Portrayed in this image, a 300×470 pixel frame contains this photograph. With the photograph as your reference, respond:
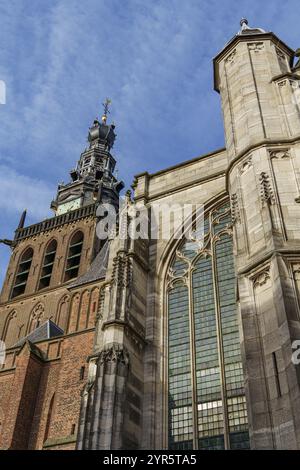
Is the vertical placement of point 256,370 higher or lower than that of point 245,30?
lower

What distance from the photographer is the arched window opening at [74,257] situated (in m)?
36.0

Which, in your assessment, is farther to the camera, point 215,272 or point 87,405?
point 215,272

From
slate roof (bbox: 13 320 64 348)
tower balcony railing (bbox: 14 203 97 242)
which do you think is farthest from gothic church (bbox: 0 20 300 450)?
tower balcony railing (bbox: 14 203 97 242)

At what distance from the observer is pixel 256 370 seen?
25.2ft

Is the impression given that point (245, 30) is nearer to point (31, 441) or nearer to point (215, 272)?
point (215, 272)

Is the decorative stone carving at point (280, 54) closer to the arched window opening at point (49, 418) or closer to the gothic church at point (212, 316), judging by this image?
the gothic church at point (212, 316)

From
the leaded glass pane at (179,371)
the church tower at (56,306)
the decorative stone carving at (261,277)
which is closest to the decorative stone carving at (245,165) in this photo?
the decorative stone carving at (261,277)

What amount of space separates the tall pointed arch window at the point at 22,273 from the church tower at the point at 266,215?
90.2 ft

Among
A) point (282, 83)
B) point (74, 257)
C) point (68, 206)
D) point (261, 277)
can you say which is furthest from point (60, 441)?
point (68, 206)

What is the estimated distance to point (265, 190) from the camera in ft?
30.7

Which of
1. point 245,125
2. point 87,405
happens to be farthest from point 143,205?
point 87,405

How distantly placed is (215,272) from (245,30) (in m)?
6.61

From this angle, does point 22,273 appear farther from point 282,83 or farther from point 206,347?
point 282,83

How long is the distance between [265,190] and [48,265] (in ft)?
97.8
